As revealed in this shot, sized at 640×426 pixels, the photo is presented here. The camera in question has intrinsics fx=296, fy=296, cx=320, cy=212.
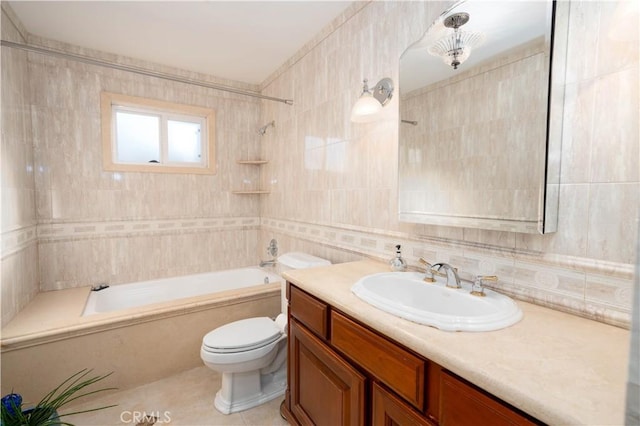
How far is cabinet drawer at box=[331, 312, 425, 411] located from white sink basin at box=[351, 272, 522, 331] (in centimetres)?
11

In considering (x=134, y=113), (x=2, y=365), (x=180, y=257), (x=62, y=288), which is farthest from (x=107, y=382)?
(x=134, y=113)

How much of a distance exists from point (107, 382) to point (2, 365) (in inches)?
21.9

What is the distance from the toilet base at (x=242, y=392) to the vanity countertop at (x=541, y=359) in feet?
3.99

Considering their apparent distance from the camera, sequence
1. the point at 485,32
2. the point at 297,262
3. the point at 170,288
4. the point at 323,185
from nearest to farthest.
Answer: the point at 485,32, the point at 297,262, the point at 323,185, the point at 170,288

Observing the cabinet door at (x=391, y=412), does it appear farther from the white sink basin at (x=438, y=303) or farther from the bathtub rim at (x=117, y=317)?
the bathtub rim at (x=117, y=317)

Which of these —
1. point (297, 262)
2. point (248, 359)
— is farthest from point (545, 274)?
point (248, 359)

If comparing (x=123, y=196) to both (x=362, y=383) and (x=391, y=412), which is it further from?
(x=391, y=412)

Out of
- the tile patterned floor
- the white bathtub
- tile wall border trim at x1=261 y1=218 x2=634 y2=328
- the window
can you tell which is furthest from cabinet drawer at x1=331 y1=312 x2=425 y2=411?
the window

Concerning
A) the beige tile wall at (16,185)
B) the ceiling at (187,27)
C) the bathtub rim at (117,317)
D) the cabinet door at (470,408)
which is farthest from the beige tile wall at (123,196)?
the cabinet door at (470,408)

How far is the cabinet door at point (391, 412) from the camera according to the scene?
0.88m

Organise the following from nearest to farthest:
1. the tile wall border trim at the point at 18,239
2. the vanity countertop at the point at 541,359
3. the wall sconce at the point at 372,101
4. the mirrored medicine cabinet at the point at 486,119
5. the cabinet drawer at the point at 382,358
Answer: the vanity countertop at the point at 541,359, the cabinet drawer at the point at 382,358, the mirrored medicine cabinet at the point at 486,119, the wall sconce at the point at 372,101, the tile wall border trim at the point at 18,239

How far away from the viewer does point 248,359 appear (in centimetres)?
176

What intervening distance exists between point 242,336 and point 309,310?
0.70 metres

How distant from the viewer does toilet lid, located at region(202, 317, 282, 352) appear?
5.73ft
